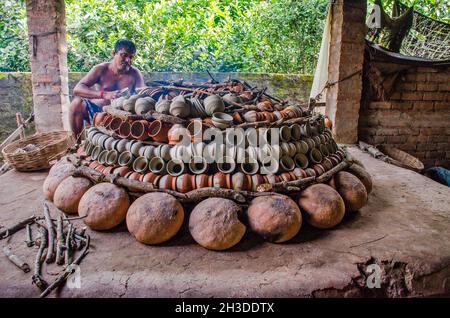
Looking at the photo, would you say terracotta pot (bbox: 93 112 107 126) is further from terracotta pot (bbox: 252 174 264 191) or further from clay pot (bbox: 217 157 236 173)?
terracotta pot (bbox: 252 174 264 191)

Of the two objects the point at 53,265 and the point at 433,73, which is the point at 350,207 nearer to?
the point at 53,265

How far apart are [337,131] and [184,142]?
9.47 feet

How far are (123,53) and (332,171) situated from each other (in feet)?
8.78

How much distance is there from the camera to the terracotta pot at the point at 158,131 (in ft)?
6.75

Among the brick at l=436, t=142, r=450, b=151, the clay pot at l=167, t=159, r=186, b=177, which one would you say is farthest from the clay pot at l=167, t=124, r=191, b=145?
the brick at l=436, t=142, r=450, b=151

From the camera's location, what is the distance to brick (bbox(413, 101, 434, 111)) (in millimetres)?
4367

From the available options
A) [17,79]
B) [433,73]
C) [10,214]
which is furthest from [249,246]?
[17,79]

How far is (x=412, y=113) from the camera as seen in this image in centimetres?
438

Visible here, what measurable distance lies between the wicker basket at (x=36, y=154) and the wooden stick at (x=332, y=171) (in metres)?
2.57

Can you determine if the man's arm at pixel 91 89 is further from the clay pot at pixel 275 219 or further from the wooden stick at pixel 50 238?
the clay pot at pixel 275 219

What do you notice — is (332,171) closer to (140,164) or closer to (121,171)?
(140,164)

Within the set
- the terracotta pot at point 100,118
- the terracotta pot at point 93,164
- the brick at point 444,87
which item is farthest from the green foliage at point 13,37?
the brick at point 444,87

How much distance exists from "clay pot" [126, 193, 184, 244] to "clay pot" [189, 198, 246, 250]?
0.11 meters

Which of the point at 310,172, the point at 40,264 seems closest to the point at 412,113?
the point at 310,172
